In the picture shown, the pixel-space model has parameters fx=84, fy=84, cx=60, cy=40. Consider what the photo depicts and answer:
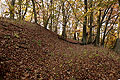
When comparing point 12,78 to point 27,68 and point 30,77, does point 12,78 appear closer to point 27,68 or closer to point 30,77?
point 30,77

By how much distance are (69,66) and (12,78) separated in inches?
138

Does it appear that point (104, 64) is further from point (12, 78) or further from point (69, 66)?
point (12, 78)

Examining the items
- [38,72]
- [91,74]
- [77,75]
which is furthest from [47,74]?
[91,74]

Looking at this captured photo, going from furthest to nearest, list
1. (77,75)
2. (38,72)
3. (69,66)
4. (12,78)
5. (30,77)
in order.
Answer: (69,66), (77,75), (38,72), (30,77), (12,78)

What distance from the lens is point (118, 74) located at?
5.14 m

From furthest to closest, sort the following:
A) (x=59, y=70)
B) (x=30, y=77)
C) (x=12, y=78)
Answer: (x=59, y=70)
(x=30, y=77)
(x=12, y=78)

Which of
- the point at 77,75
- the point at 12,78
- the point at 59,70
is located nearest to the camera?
the point at 12,78

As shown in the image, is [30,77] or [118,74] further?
[118,74]

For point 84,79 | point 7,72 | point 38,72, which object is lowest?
point 84,79

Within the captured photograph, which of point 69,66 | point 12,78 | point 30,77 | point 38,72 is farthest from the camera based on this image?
point 69,66

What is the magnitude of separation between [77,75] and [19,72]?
3.11 meters

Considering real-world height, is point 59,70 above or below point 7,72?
below

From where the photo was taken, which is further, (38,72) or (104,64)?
(104,64)

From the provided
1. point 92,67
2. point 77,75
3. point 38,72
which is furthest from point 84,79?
point 38,72
